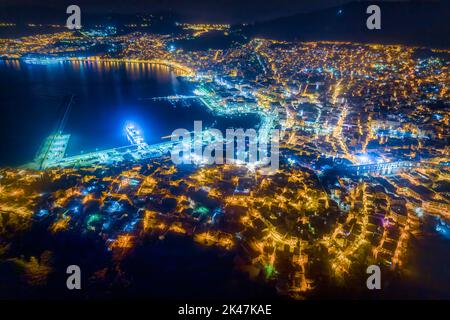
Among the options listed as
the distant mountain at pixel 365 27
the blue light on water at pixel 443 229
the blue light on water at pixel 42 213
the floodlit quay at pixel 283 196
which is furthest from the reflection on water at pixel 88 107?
the distant mountain at pixel 365 27

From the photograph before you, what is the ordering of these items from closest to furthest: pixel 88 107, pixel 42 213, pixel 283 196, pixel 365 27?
pixel 42 213 < pixel 283 196 < pixel 88 107 < pixel 365 27

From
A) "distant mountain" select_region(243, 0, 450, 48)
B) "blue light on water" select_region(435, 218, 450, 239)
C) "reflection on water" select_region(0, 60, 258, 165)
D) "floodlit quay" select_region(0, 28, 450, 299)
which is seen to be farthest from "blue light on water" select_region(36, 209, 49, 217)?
"distant mountain" select_region(243, 0, 450, 48)

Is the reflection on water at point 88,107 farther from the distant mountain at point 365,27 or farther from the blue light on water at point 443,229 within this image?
the distant mountain at point 365,27

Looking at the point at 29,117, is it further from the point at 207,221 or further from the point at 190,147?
the point at 207,221

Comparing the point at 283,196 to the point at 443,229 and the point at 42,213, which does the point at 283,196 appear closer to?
the point at 443,229

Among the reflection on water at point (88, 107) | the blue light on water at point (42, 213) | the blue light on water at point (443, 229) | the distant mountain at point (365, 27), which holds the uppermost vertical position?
the distant mountain at point (365, 27)

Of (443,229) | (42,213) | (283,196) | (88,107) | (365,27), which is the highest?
(365,27)

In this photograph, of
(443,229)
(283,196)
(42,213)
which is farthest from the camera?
(283,196)

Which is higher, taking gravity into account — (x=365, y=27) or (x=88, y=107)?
(x=365, y=27)

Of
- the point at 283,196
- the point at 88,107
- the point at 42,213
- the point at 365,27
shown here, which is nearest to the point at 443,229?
the point at 283,196
